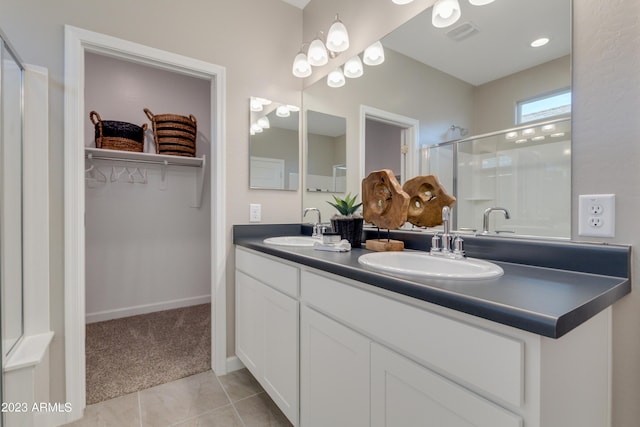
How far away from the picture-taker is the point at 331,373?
1056 mm

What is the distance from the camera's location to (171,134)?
260 cm

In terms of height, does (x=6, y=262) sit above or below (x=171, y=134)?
below

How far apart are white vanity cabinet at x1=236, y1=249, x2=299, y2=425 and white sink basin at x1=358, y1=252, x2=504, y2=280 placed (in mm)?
382

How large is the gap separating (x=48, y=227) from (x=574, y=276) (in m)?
2.14

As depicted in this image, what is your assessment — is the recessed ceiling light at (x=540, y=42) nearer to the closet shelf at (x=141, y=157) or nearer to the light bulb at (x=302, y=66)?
the light bulb at (x=302, y=66)

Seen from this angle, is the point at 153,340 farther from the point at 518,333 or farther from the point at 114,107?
the point at 518,333

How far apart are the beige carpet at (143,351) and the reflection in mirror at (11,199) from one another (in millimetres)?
633

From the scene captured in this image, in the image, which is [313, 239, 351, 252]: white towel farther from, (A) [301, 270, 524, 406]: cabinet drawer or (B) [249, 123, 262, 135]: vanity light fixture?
(B) [249, 123, 262, 135]: vanity light fixture

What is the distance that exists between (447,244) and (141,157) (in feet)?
8.68

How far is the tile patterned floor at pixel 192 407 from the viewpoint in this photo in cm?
145

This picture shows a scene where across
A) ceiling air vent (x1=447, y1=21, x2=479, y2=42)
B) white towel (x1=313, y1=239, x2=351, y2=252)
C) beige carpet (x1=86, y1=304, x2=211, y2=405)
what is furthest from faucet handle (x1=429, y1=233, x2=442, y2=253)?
beige carpet (x1=86, y1=304, x2=211, y2=405)

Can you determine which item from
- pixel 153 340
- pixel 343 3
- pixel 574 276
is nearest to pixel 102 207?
pixel 153 340

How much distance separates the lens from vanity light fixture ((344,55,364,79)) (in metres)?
1.81

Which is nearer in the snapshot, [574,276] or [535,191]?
[574,276]
